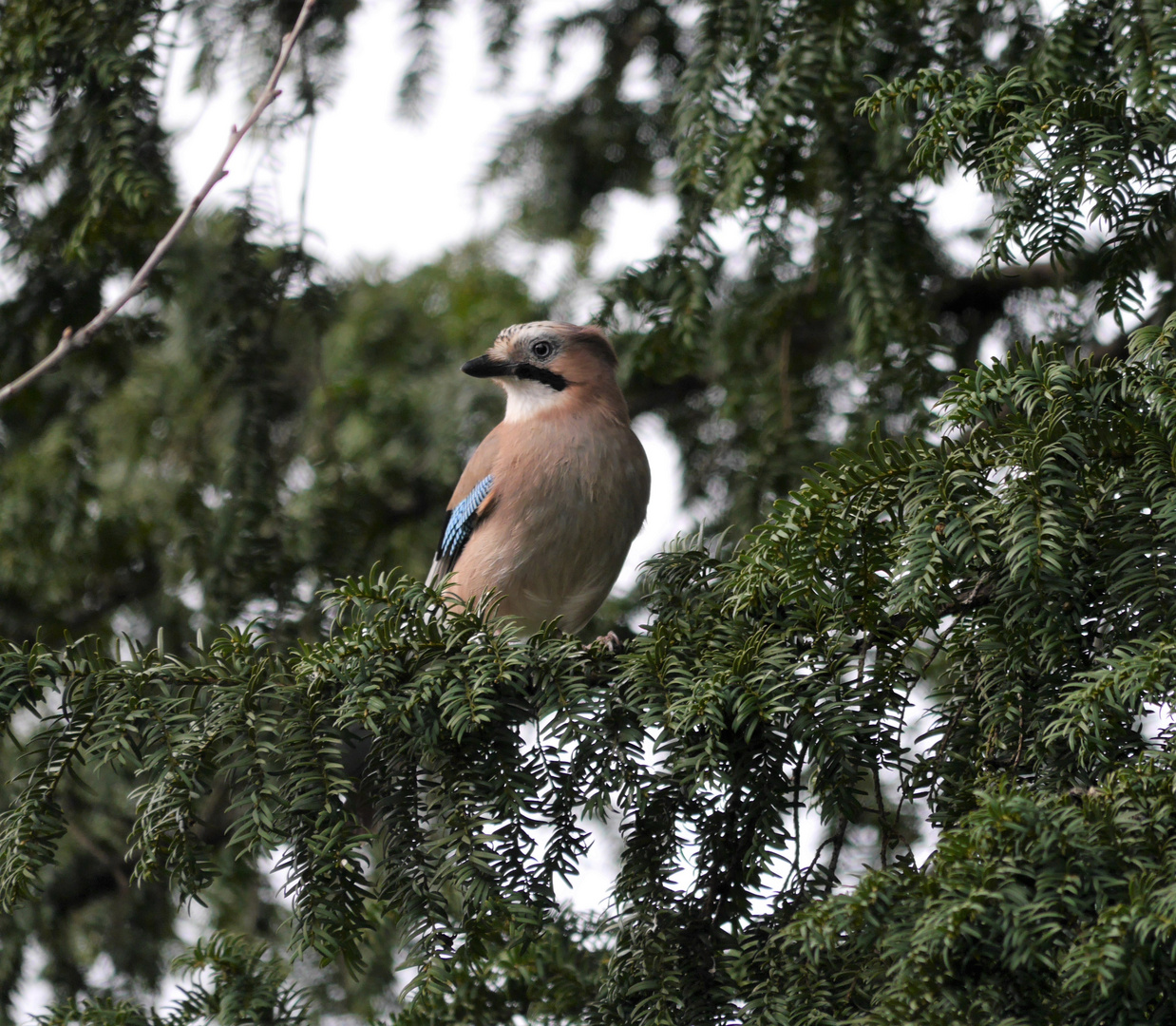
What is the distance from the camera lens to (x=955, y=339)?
4.12 metres

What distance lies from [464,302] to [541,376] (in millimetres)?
1431

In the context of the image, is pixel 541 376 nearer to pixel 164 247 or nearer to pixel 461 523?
pixel 461 523

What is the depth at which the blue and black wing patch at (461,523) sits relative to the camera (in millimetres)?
3521

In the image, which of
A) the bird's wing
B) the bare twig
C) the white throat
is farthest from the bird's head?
the bare twig

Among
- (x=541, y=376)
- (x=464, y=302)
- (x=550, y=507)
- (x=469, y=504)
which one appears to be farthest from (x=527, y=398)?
(x=464, y=302)

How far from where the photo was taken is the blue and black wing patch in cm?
352

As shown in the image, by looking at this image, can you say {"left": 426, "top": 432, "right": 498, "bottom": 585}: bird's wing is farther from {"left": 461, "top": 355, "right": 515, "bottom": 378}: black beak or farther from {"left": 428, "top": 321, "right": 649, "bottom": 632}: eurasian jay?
{"left": 461, "top": 355, "right": 515, "bottom": 378}: black beak

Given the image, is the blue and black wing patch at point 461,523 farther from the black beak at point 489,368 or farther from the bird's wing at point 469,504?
the black beak at point 489,368

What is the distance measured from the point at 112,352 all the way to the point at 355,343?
4.93 feet

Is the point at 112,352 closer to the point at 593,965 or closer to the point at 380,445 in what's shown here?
the point at 380,445

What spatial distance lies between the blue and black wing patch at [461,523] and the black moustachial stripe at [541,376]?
0.41 metres

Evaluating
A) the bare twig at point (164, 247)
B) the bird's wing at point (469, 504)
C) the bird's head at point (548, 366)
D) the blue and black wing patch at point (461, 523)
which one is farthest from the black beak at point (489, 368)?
the bare twig at point (164, 247)

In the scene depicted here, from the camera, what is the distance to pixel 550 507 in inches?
132

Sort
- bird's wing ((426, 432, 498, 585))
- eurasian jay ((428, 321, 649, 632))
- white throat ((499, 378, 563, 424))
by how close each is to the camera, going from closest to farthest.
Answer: eurasian jay ((428, 321, 649, 632)) → bird's wing ((426, 432, 498, 585)) → white throat ((499, 378, 563, 424))
